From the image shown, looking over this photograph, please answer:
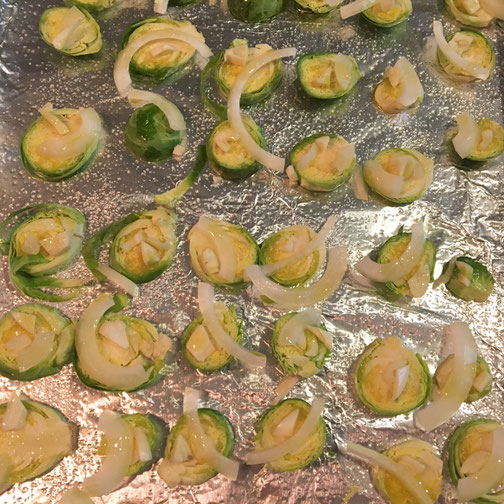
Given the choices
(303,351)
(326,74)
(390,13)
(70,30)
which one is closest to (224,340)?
(303,351)

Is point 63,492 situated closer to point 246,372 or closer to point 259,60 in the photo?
point 246,372

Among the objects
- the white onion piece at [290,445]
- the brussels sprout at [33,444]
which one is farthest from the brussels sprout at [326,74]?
the brussels sprout at [33,444]

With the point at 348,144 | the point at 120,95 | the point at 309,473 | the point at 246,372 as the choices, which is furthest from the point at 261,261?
the point at 120,95

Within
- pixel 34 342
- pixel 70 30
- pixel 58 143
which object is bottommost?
pixel 34 342

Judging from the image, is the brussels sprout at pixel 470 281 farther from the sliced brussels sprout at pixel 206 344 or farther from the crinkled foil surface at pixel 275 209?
the sliced brussels sprout at pixel 206 344

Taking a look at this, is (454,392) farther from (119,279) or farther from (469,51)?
(469,51)

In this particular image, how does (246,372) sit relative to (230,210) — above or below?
below
